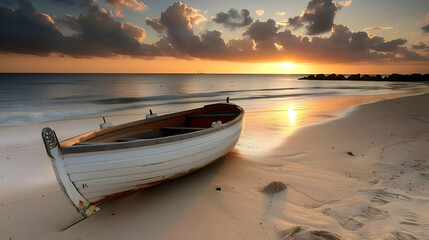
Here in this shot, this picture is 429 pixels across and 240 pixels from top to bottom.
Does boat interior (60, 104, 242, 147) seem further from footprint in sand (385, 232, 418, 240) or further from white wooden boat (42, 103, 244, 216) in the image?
footprint in sand (385, 232, 418, 240)

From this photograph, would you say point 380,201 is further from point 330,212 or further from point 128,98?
point 128,98

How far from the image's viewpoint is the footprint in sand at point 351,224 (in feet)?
11.6

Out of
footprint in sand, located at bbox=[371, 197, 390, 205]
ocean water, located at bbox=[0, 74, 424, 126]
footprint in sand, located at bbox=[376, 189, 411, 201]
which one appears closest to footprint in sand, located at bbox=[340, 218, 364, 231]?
footprint in sand, located at bbox=[371, 197, 390, 205]

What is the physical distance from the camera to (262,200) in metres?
4.59

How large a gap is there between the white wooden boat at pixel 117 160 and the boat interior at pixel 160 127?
0.09 ft

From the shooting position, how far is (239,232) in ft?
12.2

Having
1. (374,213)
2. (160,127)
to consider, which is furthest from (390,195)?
(160,127)

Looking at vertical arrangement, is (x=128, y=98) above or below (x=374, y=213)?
above

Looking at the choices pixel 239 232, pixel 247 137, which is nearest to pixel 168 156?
pixel 239 232

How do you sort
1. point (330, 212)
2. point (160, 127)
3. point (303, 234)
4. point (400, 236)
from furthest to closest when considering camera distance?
point (160, 127)
point (330, 212)
point (303, 234)
point (400, 236)

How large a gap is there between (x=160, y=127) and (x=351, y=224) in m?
5.10

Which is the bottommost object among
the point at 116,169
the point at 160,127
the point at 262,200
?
the point at 262,200

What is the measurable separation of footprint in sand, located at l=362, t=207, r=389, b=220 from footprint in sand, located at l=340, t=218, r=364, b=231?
0.98 ft

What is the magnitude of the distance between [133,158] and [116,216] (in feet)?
4.31
